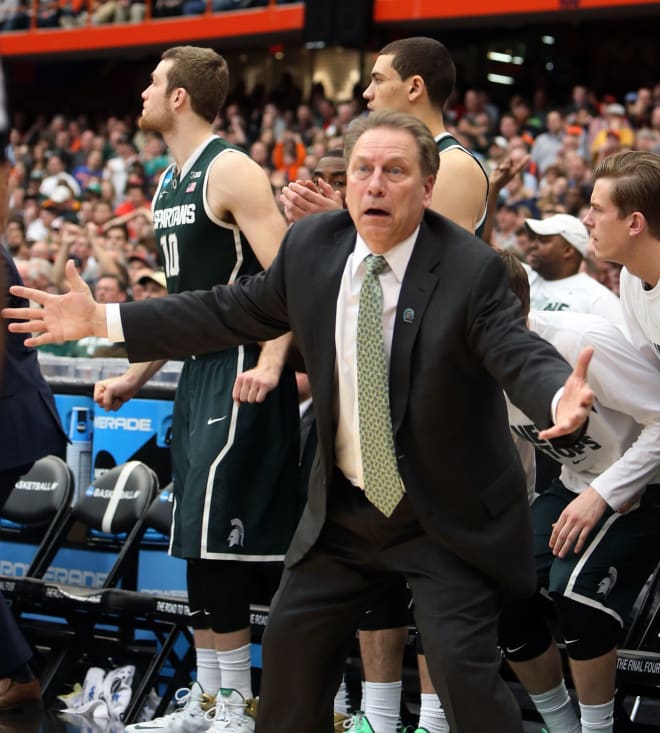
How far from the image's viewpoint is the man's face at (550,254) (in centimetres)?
716

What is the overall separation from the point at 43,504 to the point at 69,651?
75 cm

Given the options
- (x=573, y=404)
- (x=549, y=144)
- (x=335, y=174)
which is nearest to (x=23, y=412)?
(x=335, y=174)

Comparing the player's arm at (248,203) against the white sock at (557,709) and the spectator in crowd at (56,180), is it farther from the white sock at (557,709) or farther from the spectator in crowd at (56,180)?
the spectator in crowd at (56,180)

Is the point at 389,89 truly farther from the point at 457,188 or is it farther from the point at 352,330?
the point at 352,330

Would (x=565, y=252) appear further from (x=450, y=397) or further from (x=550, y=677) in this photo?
(x=450, y=397)

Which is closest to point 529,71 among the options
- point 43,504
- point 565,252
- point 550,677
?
point 565,252

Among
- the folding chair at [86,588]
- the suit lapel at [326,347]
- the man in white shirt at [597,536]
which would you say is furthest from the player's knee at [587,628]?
the folding chair at [86,588]

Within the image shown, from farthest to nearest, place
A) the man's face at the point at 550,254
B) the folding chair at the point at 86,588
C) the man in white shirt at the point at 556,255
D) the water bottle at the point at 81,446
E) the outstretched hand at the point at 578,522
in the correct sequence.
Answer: the man's face at the point at 550,254 → the man in white shirt at the point at 556,255 → the water bottle at the point at 81,446 → the folding chair at the point at 86,588 → the outstretched hand at the point at 578,522

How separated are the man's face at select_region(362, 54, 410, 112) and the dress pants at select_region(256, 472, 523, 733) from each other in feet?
5.19

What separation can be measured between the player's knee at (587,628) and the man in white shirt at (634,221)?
84 centimetres

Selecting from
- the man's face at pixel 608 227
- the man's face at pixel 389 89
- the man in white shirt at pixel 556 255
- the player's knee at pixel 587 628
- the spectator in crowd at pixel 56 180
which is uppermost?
the man's face at pixel 389 89

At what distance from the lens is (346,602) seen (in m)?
3.52

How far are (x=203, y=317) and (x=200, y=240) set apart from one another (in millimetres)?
1071

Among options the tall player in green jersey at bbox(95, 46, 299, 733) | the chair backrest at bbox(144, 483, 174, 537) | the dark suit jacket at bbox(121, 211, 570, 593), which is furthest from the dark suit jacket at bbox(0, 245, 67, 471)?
the dark suit jacket at bbox(121, 211, 570, 593)
